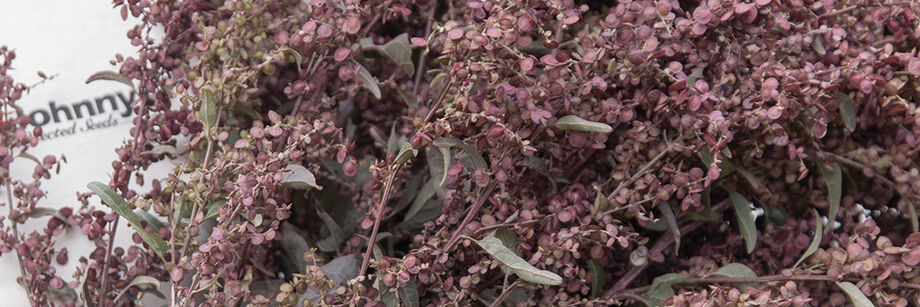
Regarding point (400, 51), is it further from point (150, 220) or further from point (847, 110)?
point (847, 110)

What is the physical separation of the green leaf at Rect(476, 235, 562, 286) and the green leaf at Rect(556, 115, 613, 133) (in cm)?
10

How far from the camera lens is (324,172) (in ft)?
2.68

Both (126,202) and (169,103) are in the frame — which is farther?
(169,103)

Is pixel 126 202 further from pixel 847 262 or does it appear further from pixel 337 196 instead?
pixel 847 262

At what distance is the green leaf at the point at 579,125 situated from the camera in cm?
58

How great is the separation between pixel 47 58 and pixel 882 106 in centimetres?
79

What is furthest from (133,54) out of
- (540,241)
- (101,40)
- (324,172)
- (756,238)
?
(756,238)

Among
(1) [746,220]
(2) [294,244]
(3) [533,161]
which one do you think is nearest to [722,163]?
(1) [746,220]

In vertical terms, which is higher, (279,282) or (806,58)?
Answer: (806,58)

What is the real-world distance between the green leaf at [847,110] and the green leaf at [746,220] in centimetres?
10

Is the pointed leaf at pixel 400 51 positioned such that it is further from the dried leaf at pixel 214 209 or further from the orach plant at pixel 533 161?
the dried leaf at pixel 214 209

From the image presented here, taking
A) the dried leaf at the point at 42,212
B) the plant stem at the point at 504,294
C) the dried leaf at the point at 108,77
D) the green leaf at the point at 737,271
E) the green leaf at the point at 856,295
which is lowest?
the green leaf at the point at 737,271

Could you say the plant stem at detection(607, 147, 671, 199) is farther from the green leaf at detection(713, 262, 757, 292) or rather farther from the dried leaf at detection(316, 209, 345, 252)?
the dried leaf at detection(316, 209, 345, 252)

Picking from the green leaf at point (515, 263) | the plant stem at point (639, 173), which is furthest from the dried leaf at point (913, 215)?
the green leaf at point (515, 263)
